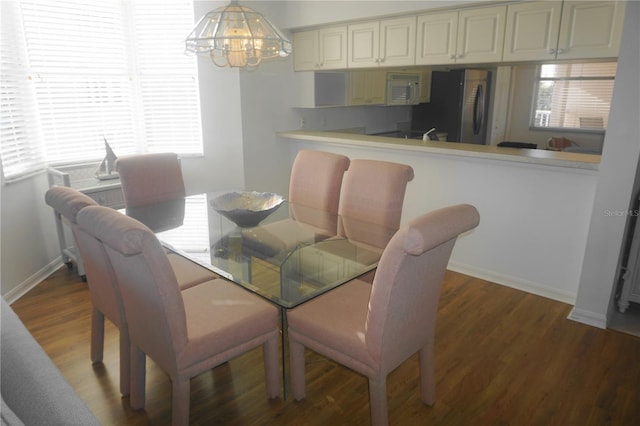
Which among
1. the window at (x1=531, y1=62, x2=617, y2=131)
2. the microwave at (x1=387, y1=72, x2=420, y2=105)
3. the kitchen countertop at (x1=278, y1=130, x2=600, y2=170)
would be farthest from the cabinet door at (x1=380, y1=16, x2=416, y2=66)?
the window at (x1=531, y1=62, x2=617, y2=131)

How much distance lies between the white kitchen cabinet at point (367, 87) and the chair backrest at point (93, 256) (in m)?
3.34

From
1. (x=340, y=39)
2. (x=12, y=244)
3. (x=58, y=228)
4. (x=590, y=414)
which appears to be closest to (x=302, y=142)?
(x=340, y=39)

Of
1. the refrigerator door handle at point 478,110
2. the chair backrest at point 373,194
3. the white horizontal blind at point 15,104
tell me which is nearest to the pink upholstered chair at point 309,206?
the chair backrest at point 373,194

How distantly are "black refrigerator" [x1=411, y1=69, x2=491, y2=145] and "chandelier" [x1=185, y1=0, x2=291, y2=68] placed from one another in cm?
388

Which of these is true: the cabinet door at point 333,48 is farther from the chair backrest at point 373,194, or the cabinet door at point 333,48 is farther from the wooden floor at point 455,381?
the wooden floor at point 455,381

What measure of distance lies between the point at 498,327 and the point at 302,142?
8.83 ft

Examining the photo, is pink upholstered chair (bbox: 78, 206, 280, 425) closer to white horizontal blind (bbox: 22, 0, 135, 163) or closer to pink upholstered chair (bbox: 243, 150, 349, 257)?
pink upholstered chair (bbox: 243, 150, 349, 257)

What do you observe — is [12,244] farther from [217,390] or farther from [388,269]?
[388,269]

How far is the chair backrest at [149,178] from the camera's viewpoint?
9.75ft

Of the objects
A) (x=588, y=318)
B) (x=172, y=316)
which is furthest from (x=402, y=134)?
(x=172, y=316)

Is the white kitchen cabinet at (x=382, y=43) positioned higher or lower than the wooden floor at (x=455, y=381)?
higher

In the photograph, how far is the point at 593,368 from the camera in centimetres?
224

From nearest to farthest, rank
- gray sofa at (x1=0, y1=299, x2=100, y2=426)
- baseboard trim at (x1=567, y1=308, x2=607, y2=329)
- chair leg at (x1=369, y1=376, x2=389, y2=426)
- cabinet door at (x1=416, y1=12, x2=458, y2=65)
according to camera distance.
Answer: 1. gray sofa at (x1=0, y1=299, x2=100, y2=426)
2. chair leg at (x1=369, y1=376, x2=389, y2=426)
3. baseboard trim at (x1=567, y1=308, x2=607, y2=329)
4. cabinet door at (x1=416, y1=12, x2=458, y2=65)

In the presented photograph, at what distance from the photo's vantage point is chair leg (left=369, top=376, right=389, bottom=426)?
163cm
